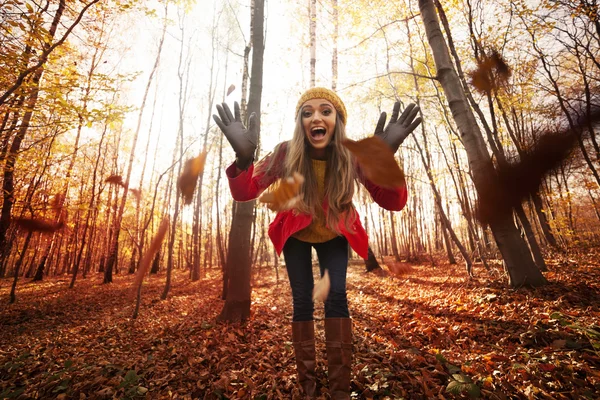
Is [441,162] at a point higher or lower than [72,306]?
higher

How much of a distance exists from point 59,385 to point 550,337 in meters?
4.34

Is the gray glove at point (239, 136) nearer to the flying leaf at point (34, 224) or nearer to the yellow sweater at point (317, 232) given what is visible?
the yellow sweater at point (317, 232)

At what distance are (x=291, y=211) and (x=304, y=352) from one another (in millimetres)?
940

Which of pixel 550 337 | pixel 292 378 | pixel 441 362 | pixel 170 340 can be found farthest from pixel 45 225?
pixel 550 337

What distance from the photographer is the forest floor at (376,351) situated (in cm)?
178

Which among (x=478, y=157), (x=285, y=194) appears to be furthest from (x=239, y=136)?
(x=478, y=157)

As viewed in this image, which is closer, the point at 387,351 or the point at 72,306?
the point at 387,351

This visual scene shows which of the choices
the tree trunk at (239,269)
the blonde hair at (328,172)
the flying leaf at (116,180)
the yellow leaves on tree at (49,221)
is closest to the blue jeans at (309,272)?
the blonde hair at (328,172)

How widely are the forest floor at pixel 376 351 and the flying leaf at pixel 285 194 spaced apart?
130 centimetres

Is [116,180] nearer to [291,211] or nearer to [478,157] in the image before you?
[291,211]

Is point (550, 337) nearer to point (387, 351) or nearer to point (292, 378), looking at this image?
point (387, 351)

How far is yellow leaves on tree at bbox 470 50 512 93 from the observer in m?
6.93

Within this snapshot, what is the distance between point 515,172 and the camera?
4891 millimetres

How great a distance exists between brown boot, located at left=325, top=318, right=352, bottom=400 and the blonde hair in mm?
602
